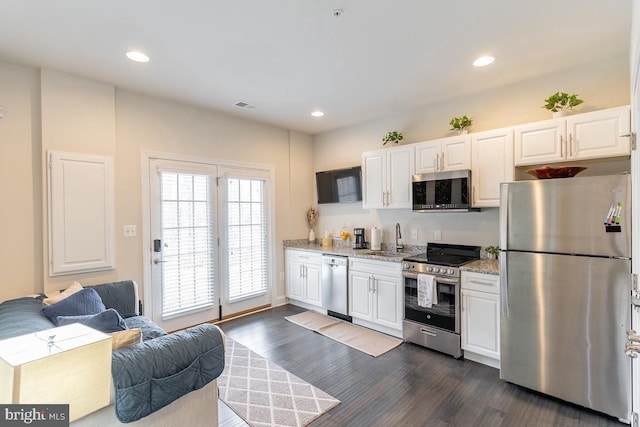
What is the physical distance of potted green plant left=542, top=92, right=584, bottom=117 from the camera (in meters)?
2.80

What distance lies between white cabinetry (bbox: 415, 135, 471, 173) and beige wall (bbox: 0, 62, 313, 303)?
2484mm

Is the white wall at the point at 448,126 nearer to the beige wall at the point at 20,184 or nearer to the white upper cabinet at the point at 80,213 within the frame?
the white upper cabinet at the point at 80,213

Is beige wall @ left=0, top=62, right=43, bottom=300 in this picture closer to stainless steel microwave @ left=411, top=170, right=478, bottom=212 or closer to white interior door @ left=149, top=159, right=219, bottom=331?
white interior door @ left=149, top=159, right=219, bottom=331

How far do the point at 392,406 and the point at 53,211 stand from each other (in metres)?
3.44

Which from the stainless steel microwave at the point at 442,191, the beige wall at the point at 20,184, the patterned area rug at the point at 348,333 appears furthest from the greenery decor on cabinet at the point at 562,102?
the beige wall at the point at 20,184

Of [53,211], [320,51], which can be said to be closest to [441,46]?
[320,51]

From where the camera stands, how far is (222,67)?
289cm

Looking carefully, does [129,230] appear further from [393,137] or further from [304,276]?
[393,137]

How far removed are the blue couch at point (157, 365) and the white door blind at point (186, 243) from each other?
1.57 meters

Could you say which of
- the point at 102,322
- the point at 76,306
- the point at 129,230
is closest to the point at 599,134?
the point at 102,322

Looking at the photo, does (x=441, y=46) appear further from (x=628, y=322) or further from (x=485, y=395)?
(x=485, y=395)

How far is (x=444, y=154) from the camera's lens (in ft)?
11.8

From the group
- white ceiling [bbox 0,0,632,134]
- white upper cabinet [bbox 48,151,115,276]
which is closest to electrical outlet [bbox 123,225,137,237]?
white upper cabinet [bbox 48,151,115,276]

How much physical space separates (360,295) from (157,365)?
2.78m
